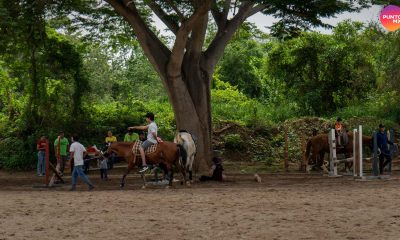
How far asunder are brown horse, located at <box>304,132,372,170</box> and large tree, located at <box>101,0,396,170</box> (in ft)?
13.1

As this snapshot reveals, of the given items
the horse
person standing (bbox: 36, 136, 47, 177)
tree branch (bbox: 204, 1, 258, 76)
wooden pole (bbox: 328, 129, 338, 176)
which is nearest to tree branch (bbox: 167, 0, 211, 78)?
tree branch (bbox: 204, 1, 258, 76)

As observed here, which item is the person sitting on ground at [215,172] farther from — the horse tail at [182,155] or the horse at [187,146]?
the horse tail at [182,155]

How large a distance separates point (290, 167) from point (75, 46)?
11.7 m

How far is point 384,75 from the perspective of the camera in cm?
3425

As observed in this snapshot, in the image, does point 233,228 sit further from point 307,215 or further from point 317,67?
point 317,67

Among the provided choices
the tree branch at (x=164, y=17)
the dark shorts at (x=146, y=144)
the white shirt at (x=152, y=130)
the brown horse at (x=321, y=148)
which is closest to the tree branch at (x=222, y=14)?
the tree branch at (x=164, y=17)

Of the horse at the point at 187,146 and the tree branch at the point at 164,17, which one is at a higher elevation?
the tree branch at the point at 164,17

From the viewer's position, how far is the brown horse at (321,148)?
2520 cm

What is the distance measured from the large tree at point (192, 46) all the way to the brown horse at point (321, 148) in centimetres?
399

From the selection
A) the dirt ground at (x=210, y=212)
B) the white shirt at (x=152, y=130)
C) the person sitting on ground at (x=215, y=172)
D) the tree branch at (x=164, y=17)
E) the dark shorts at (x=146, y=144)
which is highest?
the tree branch at (x=164, y=17)

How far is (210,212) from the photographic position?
1347 centimetres

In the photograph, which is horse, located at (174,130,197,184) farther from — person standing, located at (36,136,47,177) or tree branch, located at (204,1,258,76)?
person standing, located at (36,136,47,177)

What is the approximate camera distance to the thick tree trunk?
24.7m

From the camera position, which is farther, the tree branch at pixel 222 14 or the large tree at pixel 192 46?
the tree branch at pixel 222 14
